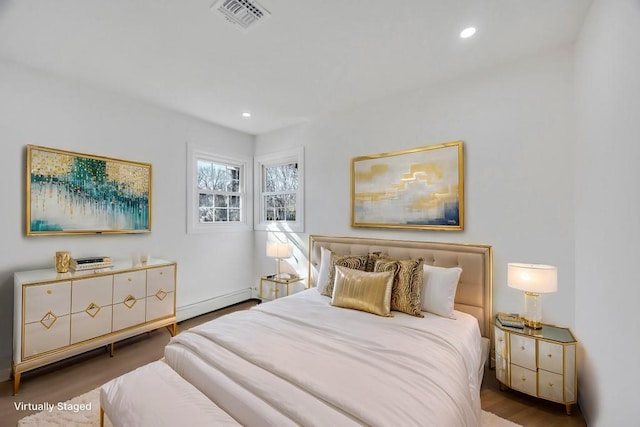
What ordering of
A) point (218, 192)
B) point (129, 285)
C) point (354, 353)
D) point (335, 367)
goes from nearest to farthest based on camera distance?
point (335, 367) < point (354, 353) < point (129, 285) < point (218, 192)

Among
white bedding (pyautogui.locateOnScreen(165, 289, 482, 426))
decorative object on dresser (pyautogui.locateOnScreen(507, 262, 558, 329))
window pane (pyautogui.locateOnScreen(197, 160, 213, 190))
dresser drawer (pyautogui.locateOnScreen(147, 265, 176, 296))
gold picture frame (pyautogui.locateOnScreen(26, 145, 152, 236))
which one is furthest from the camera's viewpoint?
window pane (pyautogui.locateOnScreen(197, 160, 213, 190))

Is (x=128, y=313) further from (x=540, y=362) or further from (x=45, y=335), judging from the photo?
Result: (x=540, y=362)

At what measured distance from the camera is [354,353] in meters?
1.67

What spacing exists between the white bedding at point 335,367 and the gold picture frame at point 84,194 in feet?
6.02

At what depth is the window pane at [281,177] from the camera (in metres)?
4.20

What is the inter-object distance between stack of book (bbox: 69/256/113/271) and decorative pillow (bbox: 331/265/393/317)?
7.26 feet

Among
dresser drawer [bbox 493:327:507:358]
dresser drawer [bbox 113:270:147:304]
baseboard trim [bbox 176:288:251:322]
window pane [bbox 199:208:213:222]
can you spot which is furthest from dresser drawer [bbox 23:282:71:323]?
dresser drawer [bbox 493:327:507:358]

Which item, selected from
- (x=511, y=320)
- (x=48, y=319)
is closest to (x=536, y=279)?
(x=511, y=320)

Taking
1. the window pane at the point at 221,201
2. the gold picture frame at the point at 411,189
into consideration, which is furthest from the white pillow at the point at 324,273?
the window pane at the point at 221,201

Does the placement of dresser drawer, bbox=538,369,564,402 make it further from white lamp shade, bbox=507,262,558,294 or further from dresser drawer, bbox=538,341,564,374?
white lamp shade, bbox=507,262,558,294

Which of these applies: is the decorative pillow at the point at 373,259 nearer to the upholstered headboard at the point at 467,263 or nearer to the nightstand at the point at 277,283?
the upholstered headboard at the point at 467,263

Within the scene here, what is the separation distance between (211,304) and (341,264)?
7.34 feet

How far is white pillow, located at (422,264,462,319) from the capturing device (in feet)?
7.75

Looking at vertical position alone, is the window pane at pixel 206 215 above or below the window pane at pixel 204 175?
below
